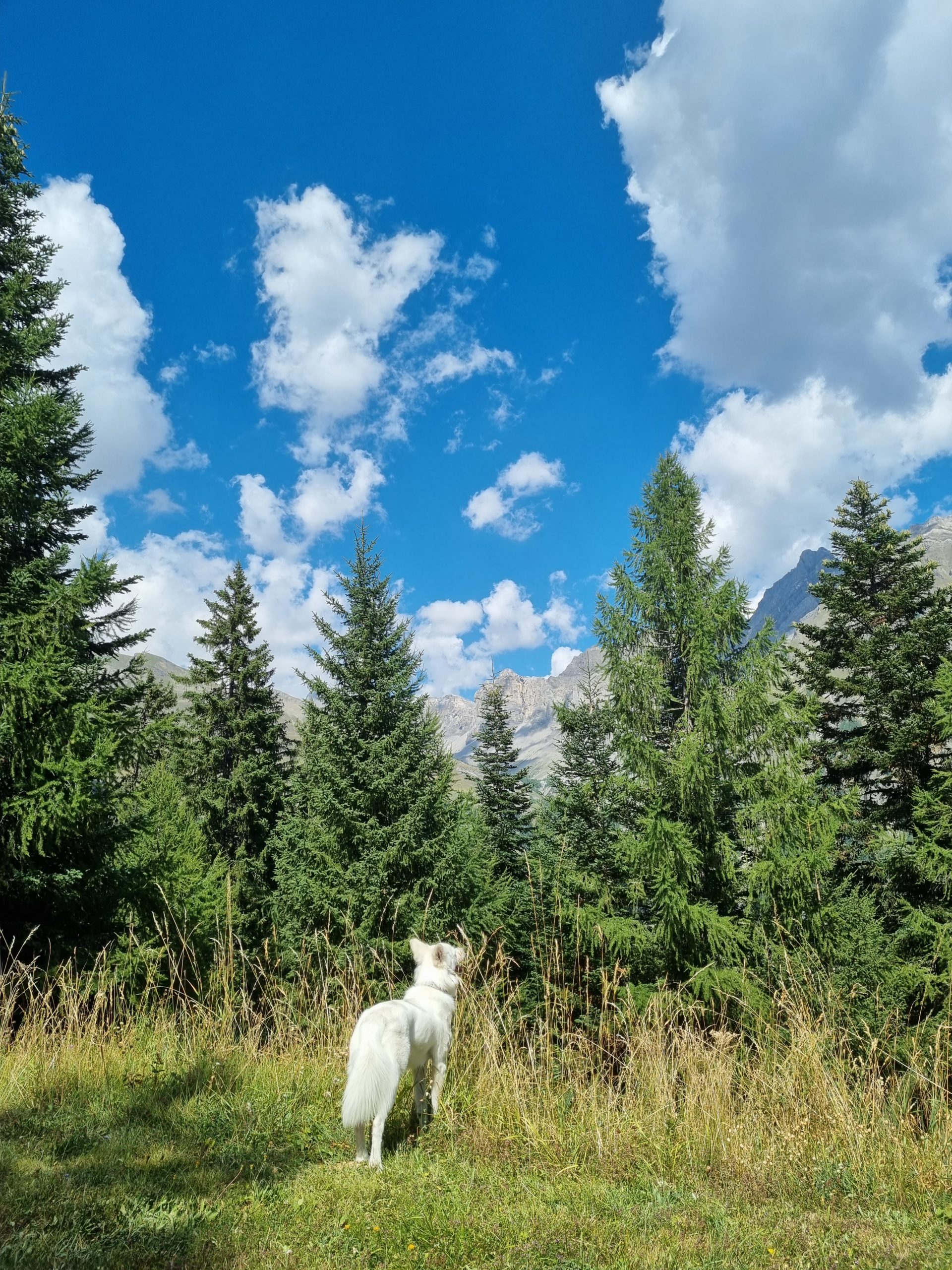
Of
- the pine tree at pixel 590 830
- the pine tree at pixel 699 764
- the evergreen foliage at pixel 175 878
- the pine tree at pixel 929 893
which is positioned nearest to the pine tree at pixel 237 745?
the evergreen foliage at pixel 175 878

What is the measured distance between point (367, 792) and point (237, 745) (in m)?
9.77

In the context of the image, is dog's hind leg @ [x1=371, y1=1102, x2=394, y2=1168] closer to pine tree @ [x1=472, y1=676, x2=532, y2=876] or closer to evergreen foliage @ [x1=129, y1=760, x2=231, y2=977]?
evergreen foliage @ [x1=129, y1=760, x2=231, y2=977]

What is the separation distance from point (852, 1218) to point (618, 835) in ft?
32.7

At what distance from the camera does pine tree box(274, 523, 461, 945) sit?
537 inches

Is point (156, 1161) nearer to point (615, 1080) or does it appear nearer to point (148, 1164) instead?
point (148, 1164)

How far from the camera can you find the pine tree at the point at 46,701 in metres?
8.12

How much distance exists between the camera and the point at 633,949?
11336 millimetres

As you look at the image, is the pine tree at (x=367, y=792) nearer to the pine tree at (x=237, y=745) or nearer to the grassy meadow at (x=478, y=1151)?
the pine tree at (x=237, y=745)

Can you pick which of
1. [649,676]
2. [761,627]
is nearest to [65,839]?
[649,676]

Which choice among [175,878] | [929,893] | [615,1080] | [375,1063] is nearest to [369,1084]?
[375,1063]

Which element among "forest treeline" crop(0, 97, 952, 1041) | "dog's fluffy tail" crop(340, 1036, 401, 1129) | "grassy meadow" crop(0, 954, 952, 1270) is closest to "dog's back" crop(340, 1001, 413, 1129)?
"dog's fluffy tail" crop(340, 1036, 401, 1129)

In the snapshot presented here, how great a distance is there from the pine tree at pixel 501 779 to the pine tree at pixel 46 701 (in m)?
14.6

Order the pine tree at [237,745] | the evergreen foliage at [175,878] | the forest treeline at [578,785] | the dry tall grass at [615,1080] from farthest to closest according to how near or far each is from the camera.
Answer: the pine tree at [237,745], the forest treeline at [578,785], the evergreen foliage at [175,878], the dry tall grass at [615,1080]

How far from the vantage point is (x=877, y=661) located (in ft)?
52.5
